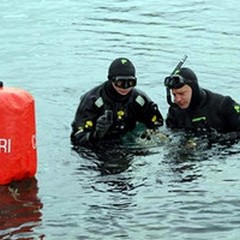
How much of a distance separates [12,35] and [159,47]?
3.53 m

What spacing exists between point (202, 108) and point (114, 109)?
3.28ft

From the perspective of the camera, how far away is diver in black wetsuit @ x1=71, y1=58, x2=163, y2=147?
27.9 ft

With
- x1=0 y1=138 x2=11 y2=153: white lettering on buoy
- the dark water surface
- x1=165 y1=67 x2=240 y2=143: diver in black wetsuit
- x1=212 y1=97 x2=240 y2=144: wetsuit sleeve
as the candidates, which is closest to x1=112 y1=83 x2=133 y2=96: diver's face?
x1=165 y1=67 x2=240 y2=143: diver in black wetsuit

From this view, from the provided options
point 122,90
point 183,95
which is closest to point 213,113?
point 183,95

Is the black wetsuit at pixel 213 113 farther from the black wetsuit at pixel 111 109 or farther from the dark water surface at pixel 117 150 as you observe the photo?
the black wetsuit at pixel 111 109

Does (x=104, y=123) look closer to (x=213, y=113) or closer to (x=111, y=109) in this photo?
(x=111, y=109)

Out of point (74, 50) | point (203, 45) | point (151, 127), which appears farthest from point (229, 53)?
point (151, 127)

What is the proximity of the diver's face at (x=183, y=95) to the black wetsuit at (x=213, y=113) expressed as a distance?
10 centimetres

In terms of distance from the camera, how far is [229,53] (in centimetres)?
1391

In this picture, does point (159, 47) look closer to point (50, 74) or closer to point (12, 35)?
point (50, 74)

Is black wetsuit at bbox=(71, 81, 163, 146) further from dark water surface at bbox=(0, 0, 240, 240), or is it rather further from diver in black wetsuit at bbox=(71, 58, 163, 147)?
dark water surface at bbox=(0, 0, 240, 240)

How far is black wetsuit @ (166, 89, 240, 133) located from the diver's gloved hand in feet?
3.33

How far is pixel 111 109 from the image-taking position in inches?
343

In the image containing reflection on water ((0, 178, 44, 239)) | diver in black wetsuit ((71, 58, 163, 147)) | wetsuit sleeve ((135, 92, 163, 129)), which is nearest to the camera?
reflection on water ((0, 178, 44, 239))
